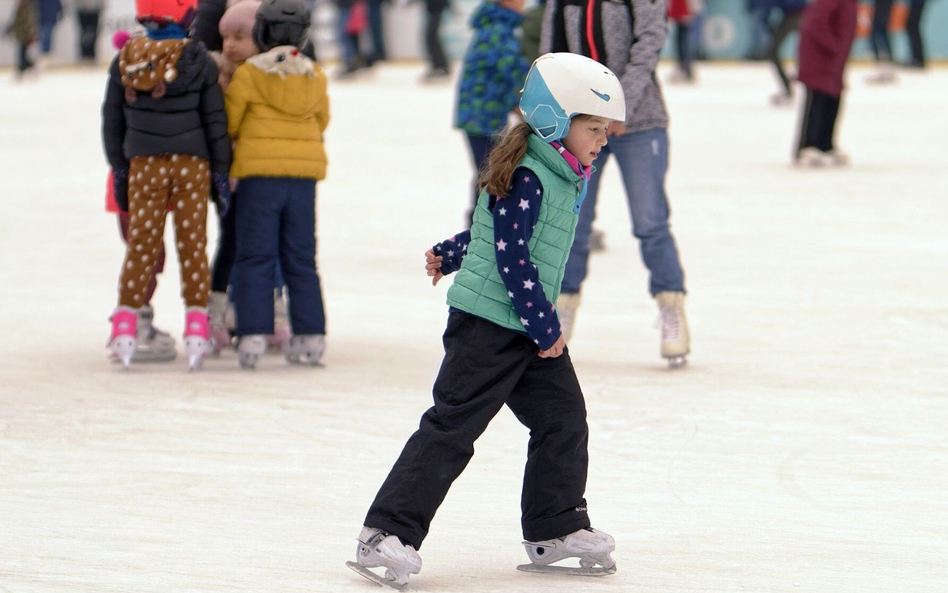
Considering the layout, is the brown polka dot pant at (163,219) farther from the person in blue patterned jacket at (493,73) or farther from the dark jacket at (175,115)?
the person in blue patterned jacket at (493,73)

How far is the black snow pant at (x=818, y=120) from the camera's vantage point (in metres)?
13.5

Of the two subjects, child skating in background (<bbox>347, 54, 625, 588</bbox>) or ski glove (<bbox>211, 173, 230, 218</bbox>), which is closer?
child skating in background (<bbox>347, 54, 625, 588</bbox>)

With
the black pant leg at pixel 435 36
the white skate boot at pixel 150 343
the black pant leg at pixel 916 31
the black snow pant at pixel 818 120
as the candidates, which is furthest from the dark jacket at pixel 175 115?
the black pant leg at pixel 916 31

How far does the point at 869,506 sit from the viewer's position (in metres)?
4.77

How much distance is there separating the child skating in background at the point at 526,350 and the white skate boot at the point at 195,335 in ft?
8.88

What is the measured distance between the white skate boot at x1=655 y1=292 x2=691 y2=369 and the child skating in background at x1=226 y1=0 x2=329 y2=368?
1.41m

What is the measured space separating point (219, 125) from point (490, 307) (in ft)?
9.06

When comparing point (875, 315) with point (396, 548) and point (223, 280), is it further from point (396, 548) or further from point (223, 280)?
point (396, 548)

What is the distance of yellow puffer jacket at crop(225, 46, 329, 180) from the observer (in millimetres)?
6492

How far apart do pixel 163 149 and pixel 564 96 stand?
2.79 metres

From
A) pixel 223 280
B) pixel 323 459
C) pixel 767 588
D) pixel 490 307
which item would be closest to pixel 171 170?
pixel 223 280

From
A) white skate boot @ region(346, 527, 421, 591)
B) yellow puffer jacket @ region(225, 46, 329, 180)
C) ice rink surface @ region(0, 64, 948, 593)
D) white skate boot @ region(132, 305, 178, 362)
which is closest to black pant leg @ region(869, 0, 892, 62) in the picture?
ice rink surface @ region(0, 64, 948, 593)

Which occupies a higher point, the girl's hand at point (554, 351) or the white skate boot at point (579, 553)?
the girl's hand at point (554, 351)

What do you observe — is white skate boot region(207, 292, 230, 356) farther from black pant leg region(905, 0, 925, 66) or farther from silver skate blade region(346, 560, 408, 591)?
black pant leg region(905, 0, 925, 66)
